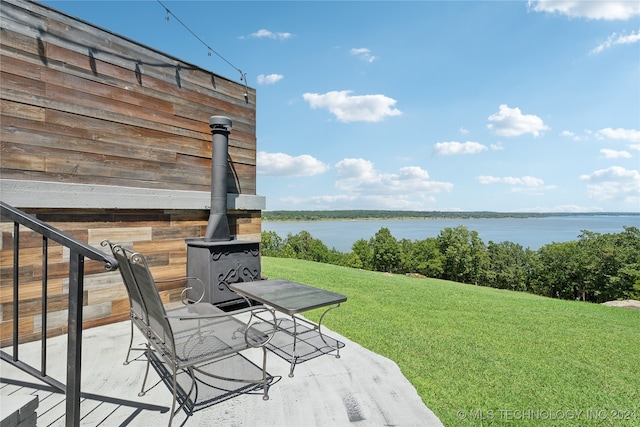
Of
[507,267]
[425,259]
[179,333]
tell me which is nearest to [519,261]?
[507,267]

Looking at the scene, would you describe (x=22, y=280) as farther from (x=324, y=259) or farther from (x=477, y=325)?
(x=324, y=259)

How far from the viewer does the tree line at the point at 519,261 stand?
80.0ft

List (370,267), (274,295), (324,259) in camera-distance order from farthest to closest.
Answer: (324,259), (370,267), (274,295)

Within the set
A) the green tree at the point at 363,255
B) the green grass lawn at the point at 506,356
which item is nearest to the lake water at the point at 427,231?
the green tree at the point at 363,255

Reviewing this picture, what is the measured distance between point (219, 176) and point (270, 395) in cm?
300

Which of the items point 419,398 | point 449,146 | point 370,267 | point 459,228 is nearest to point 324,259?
point 370,267

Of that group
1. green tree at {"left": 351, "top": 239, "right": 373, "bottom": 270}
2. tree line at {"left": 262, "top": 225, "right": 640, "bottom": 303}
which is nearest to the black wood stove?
tree line at {"left": 262, "top": 225, "right": 640, "bottom": 303}

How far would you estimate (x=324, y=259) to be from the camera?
1599 inches

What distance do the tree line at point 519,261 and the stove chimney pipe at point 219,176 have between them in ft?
94.9

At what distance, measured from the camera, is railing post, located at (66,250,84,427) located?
4.24 feet

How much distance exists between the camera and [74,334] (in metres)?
1.32

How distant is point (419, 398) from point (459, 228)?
3289 centimetres

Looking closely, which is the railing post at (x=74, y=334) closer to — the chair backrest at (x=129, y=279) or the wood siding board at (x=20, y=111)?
the chair backrest at (x=129, y=279)

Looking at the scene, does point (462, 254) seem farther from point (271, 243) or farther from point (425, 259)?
point (271, 243)
